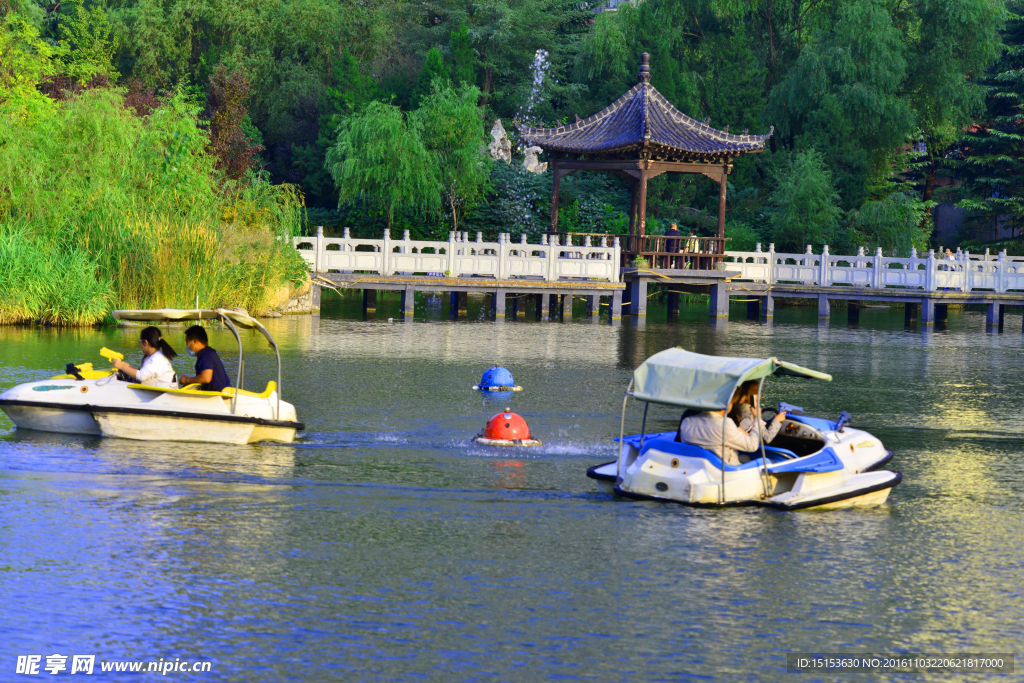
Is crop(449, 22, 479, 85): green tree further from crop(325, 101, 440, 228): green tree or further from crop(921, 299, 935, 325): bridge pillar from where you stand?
crop(921, 299, 935, 325): bridge pillar

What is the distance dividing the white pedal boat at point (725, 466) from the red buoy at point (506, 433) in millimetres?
2338

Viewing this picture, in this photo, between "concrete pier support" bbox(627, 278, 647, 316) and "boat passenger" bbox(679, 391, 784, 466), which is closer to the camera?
"boat passenger" bbox(679, 391, 784, 466)

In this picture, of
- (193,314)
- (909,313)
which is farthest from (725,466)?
(909,313)

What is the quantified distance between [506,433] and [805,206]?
34.5m

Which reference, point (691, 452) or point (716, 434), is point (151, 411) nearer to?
point (691, 452)

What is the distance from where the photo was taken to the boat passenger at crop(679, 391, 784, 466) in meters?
11.6

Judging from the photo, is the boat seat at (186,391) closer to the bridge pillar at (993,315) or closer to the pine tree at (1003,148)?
the bridge pillar at (993,315)

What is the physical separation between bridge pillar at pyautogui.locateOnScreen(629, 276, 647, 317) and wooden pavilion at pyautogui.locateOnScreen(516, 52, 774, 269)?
0.71 metres

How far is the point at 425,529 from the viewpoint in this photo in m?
10.6

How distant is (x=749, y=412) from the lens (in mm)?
11969

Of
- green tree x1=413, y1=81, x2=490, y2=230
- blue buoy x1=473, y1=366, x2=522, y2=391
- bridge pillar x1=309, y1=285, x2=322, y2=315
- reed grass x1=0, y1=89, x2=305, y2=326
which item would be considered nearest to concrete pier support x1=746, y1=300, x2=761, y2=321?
green tree x1=413, y1=81, x2=490, y2=230

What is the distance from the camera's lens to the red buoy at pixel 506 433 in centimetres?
1452

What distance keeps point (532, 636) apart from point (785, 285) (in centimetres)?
3321

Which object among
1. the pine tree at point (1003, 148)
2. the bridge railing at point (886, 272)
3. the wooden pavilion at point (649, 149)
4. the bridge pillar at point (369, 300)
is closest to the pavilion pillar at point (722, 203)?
the wooden pavilion at point (649, 149)
